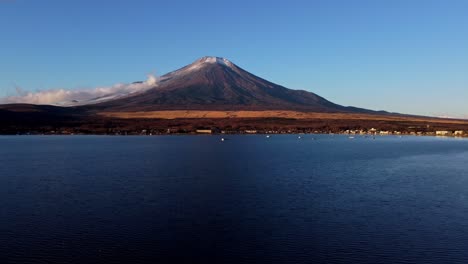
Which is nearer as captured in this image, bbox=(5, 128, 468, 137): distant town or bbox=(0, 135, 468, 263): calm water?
bbox=(0, 135, 468, 263): calm water

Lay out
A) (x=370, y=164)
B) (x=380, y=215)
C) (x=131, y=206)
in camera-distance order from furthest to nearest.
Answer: (x=370, y=164), (x=131, y=206), (x=380, y=215)

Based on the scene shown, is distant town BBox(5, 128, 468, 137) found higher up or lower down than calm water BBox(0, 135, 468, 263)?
higher up

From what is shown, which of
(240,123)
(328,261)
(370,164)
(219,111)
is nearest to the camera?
(328,261)

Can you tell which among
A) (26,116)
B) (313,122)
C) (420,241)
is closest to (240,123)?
(313,122)

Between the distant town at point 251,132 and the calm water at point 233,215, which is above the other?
the distant town at point 251,132

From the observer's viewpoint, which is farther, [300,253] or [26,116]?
[26,116]

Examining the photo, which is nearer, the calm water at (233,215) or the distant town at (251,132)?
the calm water at (233,215)

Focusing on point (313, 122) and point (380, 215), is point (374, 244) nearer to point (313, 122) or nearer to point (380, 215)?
point (380, 215)

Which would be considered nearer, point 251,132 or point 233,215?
point 233,215
